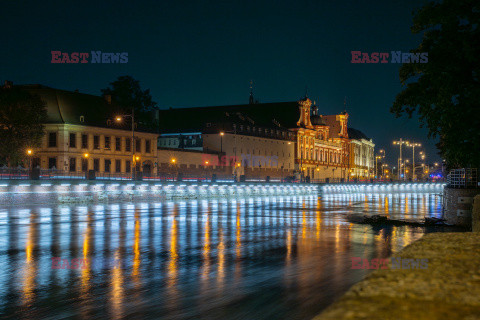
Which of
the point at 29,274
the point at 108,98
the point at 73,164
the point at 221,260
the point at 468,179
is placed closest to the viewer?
the point at 29,274

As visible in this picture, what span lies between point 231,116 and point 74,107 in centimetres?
4418

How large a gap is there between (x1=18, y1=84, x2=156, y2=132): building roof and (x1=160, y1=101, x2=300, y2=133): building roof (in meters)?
27.6

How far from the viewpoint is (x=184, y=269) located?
14.3 meters

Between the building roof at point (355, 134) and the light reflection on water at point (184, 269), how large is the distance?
152 meters

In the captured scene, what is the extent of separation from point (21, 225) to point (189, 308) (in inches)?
748

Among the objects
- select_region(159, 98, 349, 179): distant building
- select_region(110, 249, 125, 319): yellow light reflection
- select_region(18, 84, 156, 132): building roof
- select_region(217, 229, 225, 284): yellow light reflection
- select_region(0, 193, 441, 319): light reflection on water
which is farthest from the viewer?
select_region(159, 98, 349, 179): distant building

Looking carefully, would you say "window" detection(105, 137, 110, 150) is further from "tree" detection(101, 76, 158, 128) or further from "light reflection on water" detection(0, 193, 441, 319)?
"light reflection on water" detection(0, 193, 441, 319)

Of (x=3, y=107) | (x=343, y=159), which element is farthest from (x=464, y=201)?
(x=343, y=159)

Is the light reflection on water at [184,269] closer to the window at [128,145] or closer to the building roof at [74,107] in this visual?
the building roof at [74,107]

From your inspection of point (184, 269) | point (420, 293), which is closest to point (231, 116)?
point (184, 269)

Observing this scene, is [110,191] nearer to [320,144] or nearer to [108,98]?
[108,98]

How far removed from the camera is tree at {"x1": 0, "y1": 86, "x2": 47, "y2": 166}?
60.0 metres

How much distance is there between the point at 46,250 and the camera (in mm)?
17969

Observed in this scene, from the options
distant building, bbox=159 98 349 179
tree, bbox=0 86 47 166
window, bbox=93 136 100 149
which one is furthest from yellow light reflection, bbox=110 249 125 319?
distant building, bbox=159 98 349 179
